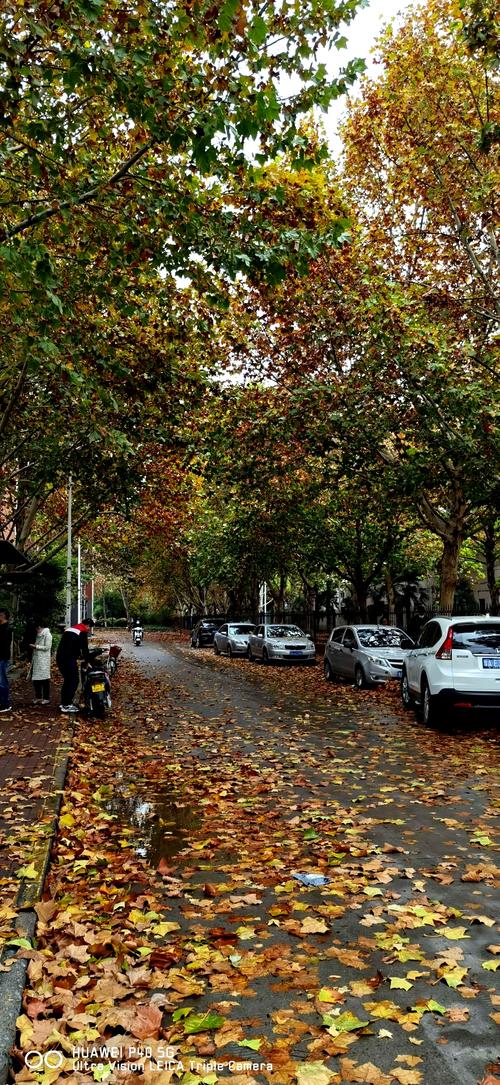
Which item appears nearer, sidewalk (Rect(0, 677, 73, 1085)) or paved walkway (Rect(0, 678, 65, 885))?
sidewalk (Rect(0, 677, 73, 1085))

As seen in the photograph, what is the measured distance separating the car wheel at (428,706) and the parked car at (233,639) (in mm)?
22334

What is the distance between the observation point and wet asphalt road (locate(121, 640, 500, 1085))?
3.41 m

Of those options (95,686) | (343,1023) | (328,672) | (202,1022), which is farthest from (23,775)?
(328,672)

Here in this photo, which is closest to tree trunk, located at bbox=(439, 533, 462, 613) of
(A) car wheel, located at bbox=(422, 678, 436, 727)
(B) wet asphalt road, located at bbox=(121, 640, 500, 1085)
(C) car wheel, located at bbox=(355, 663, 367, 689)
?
(C) car wheel, located at bbox=(355, 663, 367, 689)

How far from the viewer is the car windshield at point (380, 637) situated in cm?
1855

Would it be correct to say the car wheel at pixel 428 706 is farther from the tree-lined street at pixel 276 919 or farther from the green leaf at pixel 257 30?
the green leaf at pixel 257 30

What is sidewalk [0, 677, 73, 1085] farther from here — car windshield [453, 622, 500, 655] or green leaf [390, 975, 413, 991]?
car windshield [453, 622, 500, 655]

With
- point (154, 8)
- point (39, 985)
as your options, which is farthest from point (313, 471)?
point (39, 985)

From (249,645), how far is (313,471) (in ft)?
44.0

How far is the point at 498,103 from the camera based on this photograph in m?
11.9

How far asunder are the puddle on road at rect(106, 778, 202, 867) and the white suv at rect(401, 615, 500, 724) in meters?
5.07

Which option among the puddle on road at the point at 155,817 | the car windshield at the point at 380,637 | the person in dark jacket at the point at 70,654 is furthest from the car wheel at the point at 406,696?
the puddle on road at the point at 155,817

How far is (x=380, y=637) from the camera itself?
18875 millimetres

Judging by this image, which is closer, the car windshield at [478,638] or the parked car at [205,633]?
the car windshield at [478,638]
